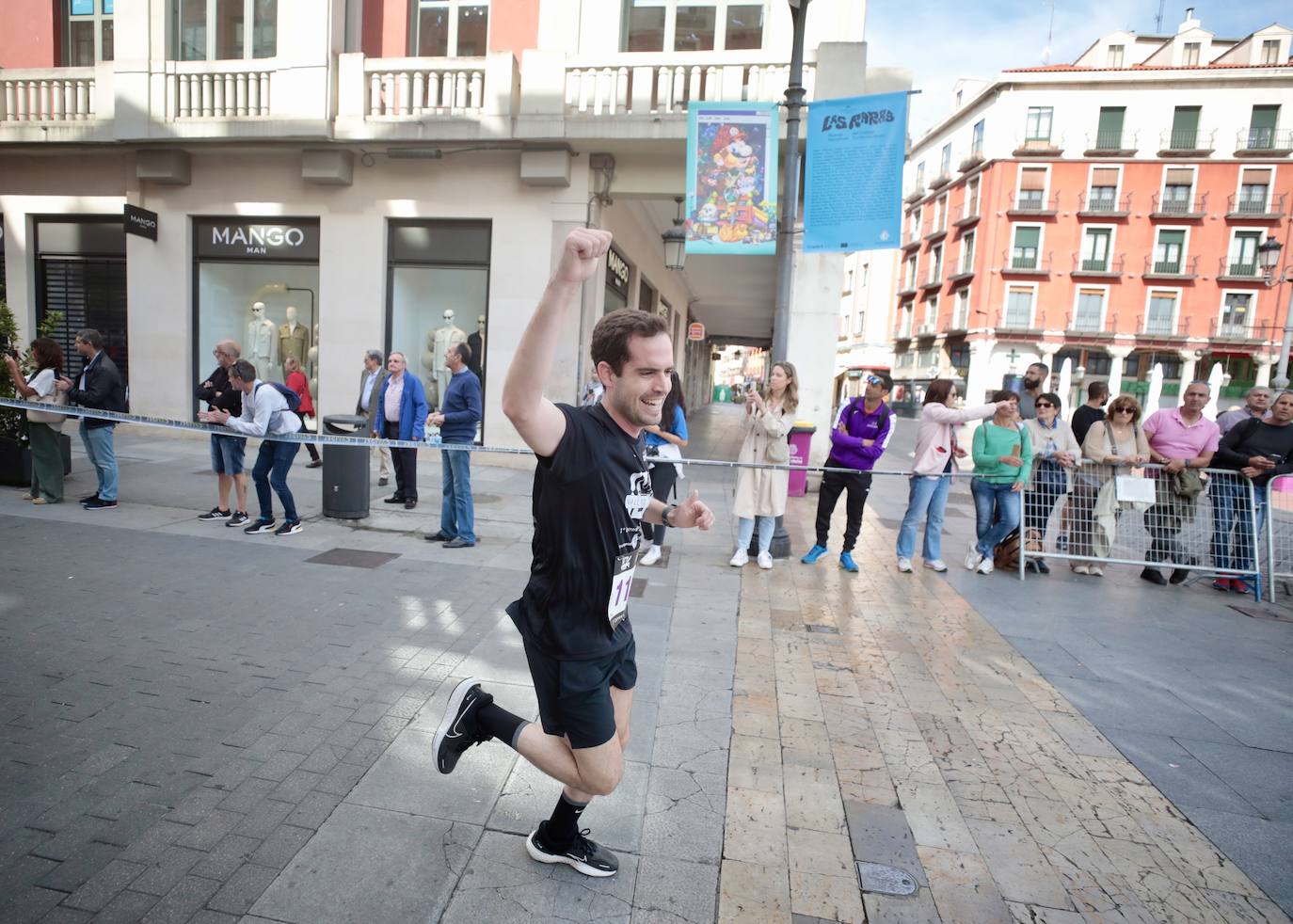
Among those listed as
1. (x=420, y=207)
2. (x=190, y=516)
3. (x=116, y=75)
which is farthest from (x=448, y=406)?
(x=116, y=75)

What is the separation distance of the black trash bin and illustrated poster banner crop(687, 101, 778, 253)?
189 inches

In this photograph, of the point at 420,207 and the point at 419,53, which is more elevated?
the point at 419,53

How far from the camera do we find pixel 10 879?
226 centimetres

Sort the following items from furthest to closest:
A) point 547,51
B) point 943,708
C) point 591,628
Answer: point 547,51 < point 943,708 < point 591,628

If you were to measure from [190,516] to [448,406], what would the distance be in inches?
115

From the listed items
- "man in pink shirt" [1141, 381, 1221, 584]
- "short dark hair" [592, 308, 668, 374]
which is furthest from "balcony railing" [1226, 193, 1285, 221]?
"short dark hair" [592, 308, 668, 374]

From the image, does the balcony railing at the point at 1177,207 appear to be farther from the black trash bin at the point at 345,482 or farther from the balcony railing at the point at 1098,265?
the black trash bin at the point at 345,482

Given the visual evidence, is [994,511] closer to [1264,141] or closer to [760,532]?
[760,532]

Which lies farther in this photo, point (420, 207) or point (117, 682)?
point (420, 207)

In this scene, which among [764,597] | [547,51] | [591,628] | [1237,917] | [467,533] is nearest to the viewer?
[591,628]

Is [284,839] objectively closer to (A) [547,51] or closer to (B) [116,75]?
(A) [547,51]

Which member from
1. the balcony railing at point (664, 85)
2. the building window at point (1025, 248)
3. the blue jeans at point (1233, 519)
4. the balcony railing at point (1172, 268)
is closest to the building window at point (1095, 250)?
the balcony railing at point (1172, 268)

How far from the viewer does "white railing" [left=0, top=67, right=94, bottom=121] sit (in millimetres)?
12680

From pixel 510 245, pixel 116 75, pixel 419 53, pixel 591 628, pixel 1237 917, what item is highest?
pixel 419 53
